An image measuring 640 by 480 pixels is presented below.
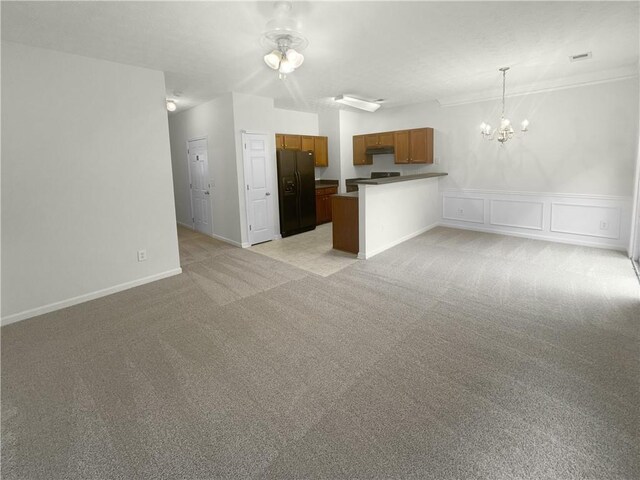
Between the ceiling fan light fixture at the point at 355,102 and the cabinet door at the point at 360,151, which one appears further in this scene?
the cabinet door at the point at 360,151

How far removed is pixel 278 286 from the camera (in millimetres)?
3934

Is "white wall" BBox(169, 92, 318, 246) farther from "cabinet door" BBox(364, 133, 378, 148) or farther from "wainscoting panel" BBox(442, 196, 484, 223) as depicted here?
"wainscoting panel" BBox(442, 196, 484, 223)

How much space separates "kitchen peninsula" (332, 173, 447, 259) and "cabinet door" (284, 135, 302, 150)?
2117 mm

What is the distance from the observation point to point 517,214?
19.7 ft

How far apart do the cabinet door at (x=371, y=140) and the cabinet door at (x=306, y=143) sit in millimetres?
1241

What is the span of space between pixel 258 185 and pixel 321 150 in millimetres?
2294

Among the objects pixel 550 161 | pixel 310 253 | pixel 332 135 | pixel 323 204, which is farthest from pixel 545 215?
pixel 332 135

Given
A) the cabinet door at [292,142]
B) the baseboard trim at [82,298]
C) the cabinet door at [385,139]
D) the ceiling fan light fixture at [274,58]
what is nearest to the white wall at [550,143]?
the cabinet door at [385,139]

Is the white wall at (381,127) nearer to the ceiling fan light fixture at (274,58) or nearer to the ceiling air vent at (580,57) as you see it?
the ceiling air vent at (580,57)

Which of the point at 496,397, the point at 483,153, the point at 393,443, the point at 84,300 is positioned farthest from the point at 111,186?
the point at 483,153

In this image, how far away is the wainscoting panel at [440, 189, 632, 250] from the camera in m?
5.06

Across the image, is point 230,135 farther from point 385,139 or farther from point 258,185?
point 385,139

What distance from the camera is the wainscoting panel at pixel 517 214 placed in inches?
228

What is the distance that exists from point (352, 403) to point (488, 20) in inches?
131
